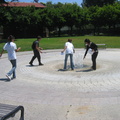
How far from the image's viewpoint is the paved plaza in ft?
16.9

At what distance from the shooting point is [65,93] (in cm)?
680

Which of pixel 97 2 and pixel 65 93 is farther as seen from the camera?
pixel 97 2

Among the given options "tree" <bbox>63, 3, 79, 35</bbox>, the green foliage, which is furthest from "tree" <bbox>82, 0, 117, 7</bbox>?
"tree" <bbox>63, 3, 79, 35</bbox>

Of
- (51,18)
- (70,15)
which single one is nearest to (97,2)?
(70,15)

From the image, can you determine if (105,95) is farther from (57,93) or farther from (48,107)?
(48,107)

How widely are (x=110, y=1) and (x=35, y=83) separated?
82717 millimetres

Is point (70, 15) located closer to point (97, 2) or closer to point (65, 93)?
point (97, 2)

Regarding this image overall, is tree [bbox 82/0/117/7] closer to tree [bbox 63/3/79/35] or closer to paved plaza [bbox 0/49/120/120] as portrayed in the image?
tree [bbox 63/3/79/35]

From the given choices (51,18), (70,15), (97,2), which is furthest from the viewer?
(97,2)

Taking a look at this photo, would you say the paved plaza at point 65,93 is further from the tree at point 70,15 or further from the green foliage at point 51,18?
the tree at point 70,15

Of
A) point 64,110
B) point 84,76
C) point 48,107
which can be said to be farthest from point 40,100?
point 84,76

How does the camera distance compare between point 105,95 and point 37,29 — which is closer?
point 105,95

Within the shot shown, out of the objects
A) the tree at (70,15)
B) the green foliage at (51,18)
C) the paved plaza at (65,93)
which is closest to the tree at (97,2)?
the green foliage at (51,18)

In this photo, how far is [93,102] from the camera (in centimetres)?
589
